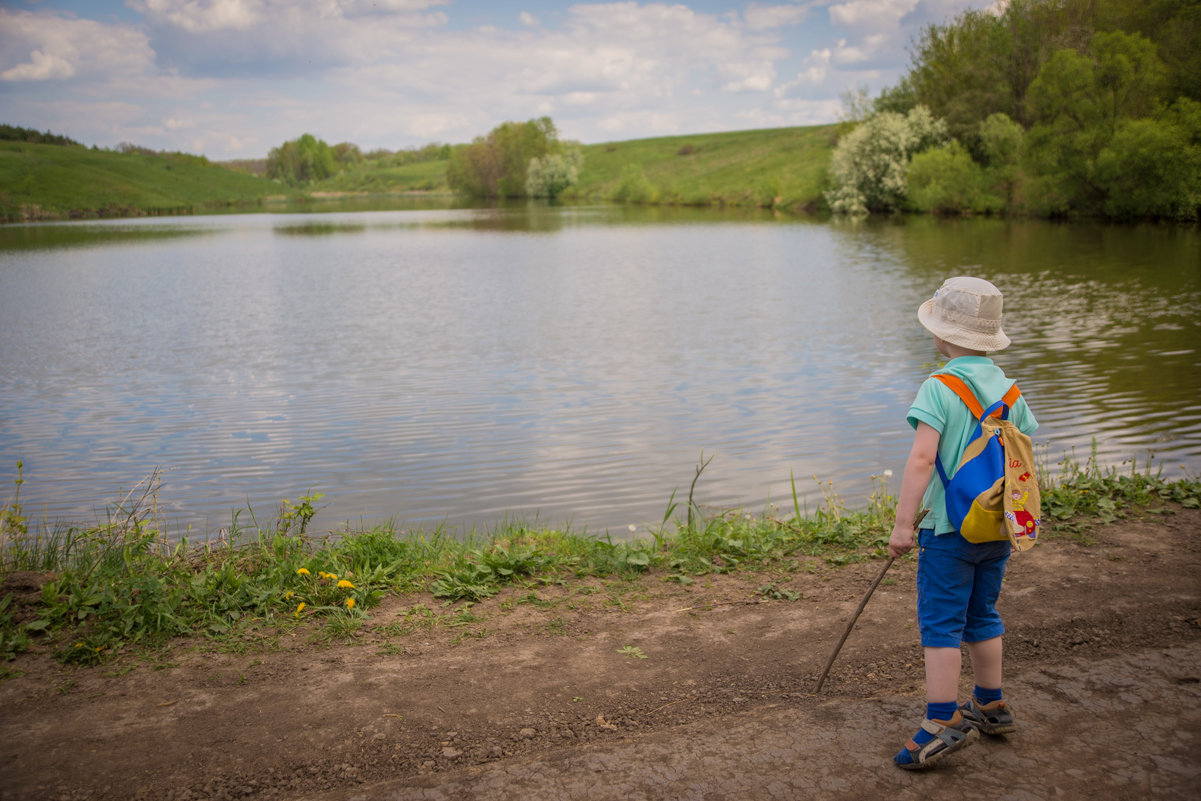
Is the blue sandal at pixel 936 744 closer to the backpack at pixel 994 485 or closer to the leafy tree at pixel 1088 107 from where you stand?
the backpack at pixel 994 485

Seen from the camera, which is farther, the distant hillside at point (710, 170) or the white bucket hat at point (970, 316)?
the distant hillside at point (710, 170)

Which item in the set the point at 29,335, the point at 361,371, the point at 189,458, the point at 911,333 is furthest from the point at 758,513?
the point at 29,335

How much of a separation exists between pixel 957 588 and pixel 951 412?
71 centimetres

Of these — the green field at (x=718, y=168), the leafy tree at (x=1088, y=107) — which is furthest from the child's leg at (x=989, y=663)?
the green field at (x=718, y=168)

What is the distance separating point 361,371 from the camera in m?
14.4

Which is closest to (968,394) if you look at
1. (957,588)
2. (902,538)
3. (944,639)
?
(902,538)

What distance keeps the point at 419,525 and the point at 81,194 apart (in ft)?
278

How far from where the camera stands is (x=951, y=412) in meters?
3.23

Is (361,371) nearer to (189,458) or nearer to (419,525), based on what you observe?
(189,458)

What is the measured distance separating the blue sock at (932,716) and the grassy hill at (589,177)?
205ft

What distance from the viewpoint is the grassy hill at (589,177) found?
70125 millimetres

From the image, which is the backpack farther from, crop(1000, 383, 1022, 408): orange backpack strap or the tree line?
the tree line

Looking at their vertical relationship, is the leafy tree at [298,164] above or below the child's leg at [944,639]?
above

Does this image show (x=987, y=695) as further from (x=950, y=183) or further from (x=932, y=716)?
(x=950, y=183)
